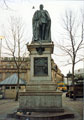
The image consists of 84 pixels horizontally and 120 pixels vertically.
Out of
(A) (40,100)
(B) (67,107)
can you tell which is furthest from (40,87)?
(B) (67,107)

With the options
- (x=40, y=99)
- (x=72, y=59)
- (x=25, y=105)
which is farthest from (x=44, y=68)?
(x=72, y=59)

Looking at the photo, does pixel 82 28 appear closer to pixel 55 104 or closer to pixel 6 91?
pixel 55 104

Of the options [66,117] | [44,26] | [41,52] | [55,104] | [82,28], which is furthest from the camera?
[82,28]

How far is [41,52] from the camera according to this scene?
8.73m

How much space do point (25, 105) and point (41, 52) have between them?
3.45 m

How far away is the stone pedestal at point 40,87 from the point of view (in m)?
7.59

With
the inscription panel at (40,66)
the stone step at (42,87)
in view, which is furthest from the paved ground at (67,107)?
the inscription panel at (40,66)

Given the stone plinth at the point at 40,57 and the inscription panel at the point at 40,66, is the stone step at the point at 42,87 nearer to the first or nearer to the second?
the stone plinth at the point at 40,57

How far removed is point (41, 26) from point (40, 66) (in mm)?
2995

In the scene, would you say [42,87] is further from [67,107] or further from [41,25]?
[41,25]

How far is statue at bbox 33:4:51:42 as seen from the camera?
9.42 m

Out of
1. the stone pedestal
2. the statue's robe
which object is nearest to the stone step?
the stone pedestal

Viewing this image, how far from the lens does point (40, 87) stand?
26.6 ft

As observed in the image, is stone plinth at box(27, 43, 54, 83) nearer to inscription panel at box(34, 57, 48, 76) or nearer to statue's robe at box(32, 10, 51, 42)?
inscription panel at box(34, 57, 48, 76)
